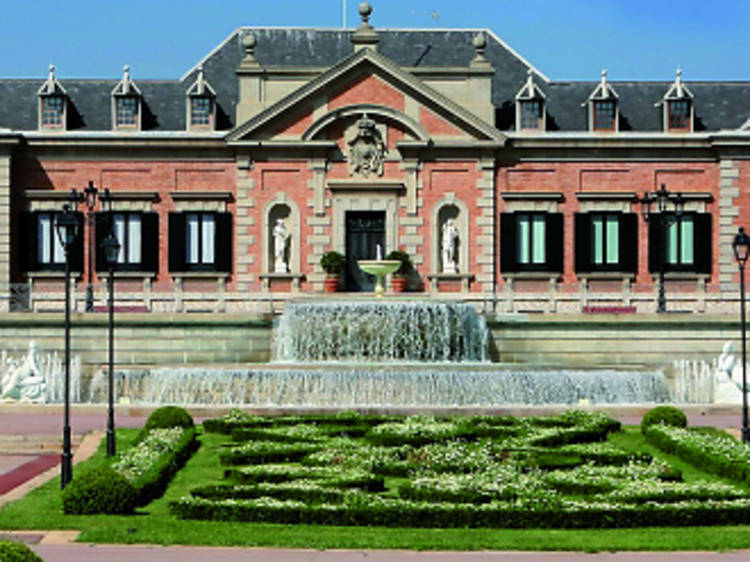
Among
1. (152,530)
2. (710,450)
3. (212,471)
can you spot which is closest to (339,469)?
(212,471)

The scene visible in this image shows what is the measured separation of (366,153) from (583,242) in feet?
27.2

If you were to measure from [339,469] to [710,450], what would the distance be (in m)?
6.81

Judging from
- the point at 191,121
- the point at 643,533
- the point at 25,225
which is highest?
the point at 191,121

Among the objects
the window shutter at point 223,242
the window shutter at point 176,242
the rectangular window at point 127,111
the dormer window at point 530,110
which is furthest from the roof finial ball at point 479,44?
the rectangular window at point 127,111

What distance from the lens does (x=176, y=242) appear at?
49375 mm

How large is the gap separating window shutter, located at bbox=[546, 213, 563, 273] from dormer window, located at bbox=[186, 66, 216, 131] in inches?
493

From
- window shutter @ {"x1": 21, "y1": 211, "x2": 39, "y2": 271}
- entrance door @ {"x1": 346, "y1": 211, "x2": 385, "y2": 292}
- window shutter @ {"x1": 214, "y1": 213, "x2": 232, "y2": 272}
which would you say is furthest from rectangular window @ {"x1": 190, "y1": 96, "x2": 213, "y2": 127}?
window shutter @ {"x1": 21, "y1": 211, "x2": 39, "y2": 271}

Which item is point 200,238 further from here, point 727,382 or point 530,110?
point 727,382

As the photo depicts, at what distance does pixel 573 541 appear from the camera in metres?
17.7

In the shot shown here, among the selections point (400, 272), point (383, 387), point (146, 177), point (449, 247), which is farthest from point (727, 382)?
point (146, 177)

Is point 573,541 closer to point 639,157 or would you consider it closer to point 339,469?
point 339,469

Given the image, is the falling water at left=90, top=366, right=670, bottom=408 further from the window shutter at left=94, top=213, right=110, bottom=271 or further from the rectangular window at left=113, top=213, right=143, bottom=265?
the rectangular window at left=113, top=213, right=143, bottom=265

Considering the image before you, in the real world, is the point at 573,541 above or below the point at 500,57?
below

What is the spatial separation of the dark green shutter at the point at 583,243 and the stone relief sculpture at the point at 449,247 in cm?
431
